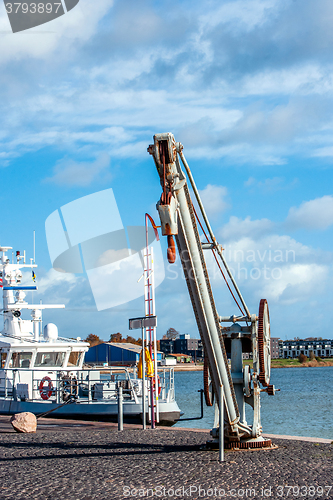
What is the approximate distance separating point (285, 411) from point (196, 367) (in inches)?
3867

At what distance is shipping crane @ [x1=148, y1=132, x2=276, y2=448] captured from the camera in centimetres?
873

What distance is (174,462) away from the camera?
880 cm

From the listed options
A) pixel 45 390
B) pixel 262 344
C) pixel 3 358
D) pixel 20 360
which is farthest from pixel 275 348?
pixel 262 344

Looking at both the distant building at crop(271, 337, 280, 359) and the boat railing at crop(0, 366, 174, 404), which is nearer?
the boat railing at crop(0, 366, 174, 404)

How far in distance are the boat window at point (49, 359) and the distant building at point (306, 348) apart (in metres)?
173

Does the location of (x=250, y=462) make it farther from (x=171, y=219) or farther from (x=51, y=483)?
(x=171, y=219)

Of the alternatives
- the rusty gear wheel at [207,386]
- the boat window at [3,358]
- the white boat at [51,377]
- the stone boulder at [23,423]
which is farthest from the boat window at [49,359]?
the rusty gear wheel at [207,386]

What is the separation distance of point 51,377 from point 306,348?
582ft

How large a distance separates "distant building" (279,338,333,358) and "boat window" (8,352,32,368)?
17353 cm

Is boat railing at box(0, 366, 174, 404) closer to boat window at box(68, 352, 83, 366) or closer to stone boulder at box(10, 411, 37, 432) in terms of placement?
boat window at box(68, 352, 83, 366)

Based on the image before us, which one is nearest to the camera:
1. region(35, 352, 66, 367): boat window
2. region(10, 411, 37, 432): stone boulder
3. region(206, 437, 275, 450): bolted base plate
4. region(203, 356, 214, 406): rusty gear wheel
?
region(206, 437, 275, 450): bolted base plate

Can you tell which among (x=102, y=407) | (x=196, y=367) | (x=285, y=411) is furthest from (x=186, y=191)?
(x=196, y=367)

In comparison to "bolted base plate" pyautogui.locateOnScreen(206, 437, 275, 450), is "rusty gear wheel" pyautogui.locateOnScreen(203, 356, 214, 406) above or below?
above

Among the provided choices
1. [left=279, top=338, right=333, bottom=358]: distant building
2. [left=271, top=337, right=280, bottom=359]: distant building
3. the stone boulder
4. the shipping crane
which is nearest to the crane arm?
the shipping crane
